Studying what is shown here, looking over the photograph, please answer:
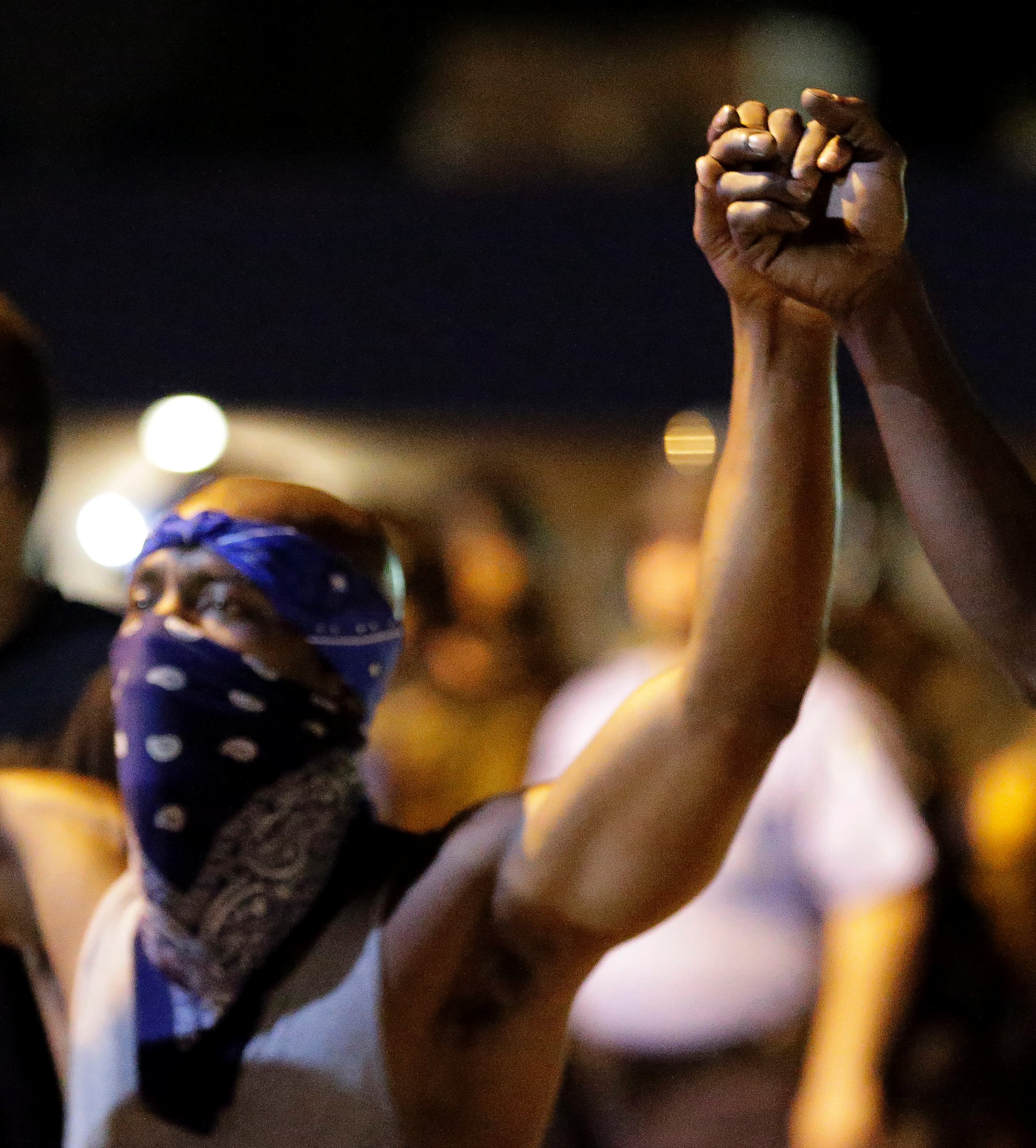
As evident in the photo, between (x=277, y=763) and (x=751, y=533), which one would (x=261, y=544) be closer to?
(x=277, y=763)

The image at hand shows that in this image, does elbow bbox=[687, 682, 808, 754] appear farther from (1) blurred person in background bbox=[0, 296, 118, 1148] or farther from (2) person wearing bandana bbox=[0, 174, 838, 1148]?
(1) blurred person in background bbox=[0, 296, 118, 1148]

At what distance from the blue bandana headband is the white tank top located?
256mm

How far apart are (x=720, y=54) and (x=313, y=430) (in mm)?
4724

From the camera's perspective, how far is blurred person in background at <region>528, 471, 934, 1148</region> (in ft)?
8.22

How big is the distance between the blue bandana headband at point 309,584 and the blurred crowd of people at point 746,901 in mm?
433

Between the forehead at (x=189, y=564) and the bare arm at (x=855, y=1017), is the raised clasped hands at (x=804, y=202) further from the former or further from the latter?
the bare arm at (x=855, y=1017)

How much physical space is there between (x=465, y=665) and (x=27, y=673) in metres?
1.77

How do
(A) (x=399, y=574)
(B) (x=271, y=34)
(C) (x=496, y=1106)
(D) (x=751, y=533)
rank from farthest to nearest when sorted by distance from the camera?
(B) (x=271, y=34) → (A) (x=399, y=574) → (C) (x=496, y=1106) → (D) (x=751, y=533)

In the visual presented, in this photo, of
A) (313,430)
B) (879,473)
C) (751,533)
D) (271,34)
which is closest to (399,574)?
(751,533)

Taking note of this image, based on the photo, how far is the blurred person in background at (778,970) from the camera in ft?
8.22

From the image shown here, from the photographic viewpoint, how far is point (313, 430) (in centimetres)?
466

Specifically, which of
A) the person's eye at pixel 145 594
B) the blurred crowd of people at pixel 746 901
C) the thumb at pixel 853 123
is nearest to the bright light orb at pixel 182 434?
the blurred crowd of people at pixel 746 901

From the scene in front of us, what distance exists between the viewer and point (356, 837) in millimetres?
1592

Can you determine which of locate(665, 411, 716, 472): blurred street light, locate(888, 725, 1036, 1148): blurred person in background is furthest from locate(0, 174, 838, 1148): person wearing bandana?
locate(665, 411, 716, 472): blurred street light
